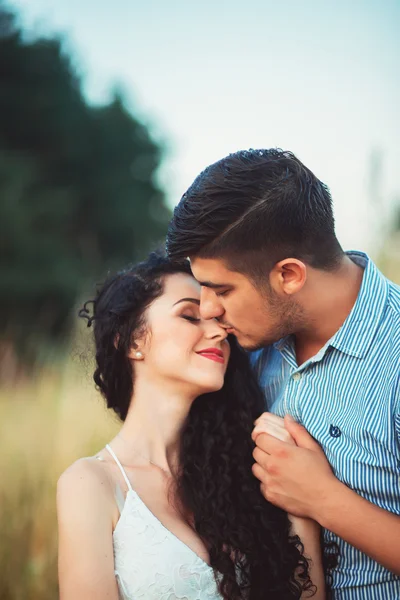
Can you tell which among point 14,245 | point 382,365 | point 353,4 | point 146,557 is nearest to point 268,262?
point 382,365

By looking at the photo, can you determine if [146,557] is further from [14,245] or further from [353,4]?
[14,245]

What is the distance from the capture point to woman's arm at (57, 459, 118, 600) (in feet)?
7.67

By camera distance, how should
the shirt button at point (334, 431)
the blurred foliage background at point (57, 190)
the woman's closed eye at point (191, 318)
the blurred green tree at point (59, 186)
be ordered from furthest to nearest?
the blurred green tree at point (59, 186) < the blurred foliage background at point (57, 190) < the woman's closed eye at point (191, 318) < the shirt button at point (334, 431)

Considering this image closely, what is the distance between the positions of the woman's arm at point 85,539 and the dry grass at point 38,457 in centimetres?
101

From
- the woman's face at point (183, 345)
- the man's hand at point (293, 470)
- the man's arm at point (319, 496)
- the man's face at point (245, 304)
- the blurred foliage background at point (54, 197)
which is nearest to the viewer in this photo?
the man's arm at point (319, 496)

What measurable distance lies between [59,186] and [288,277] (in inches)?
653

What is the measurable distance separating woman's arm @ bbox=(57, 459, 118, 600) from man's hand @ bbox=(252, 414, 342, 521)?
571mm

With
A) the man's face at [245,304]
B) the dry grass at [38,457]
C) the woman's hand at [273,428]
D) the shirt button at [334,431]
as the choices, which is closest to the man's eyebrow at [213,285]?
the man's face at [245,304]

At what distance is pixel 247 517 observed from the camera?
9.05ft

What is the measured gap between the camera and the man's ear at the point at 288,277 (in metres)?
2.63

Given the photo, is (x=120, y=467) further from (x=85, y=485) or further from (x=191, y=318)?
(x=191, y=318)

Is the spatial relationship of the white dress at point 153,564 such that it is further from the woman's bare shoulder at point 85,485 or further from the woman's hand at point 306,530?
the woman's hand at point 306,530

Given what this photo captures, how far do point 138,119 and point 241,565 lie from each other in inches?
786

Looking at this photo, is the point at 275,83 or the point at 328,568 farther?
the point at 275,83
